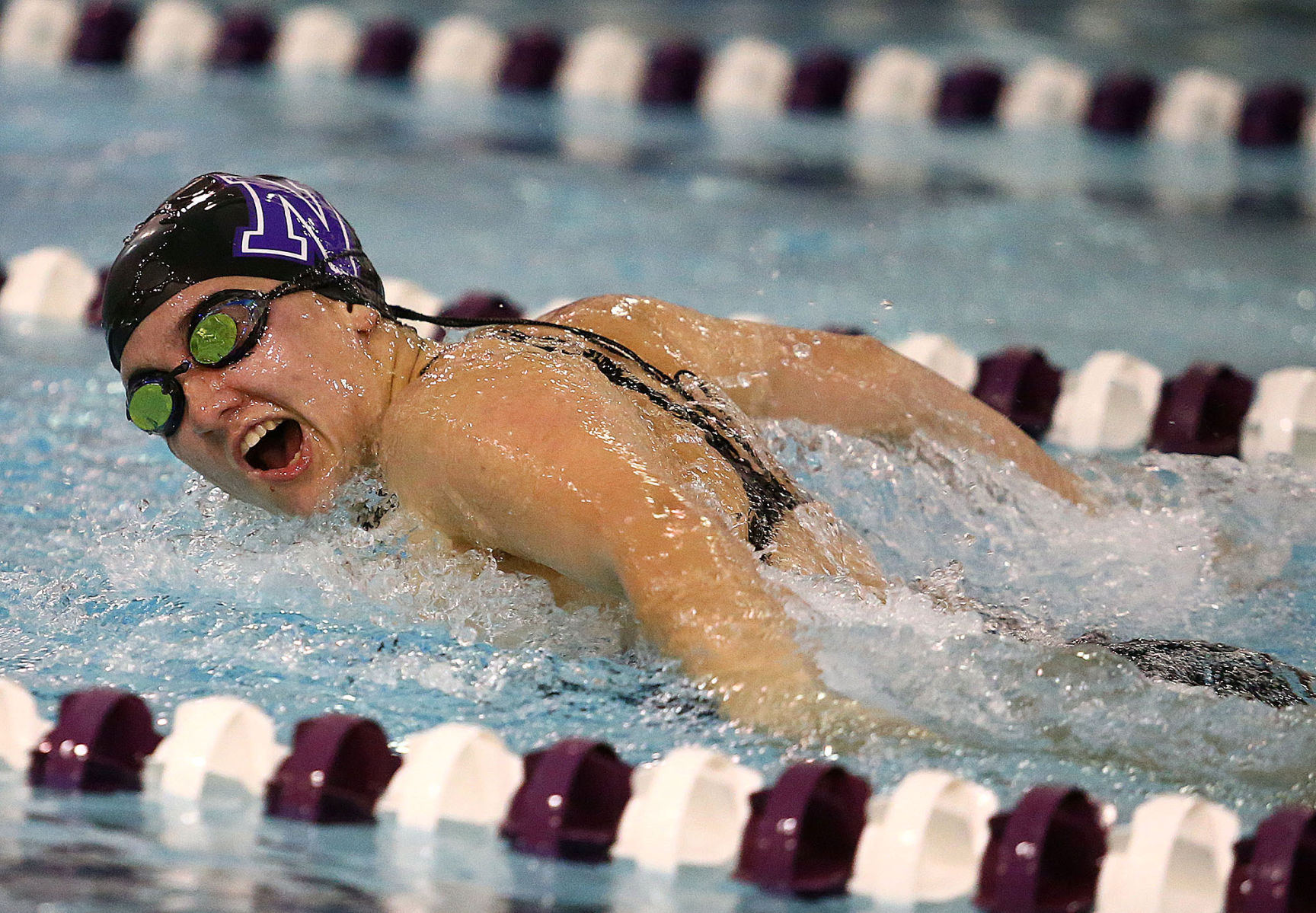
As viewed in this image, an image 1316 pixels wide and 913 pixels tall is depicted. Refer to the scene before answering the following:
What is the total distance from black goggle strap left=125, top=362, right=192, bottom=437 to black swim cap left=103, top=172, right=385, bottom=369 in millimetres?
86

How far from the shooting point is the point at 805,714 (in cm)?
185

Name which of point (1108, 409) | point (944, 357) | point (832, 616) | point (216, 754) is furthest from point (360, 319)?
point (1108, 409)

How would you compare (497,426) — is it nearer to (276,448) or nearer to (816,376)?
(276,448)

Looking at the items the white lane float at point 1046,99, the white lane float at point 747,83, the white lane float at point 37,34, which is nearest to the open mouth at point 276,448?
the white lane float at point 747,83

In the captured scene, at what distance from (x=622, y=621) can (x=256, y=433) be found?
0.52 meters

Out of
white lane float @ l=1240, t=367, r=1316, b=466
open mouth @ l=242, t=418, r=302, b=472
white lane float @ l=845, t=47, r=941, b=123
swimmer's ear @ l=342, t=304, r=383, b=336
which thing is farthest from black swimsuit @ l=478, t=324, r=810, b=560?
white lane float @ l=845, t=47, r=941, b=123

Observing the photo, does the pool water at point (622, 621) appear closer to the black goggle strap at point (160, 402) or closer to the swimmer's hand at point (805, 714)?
the swimmer's hand at point (805, 714)

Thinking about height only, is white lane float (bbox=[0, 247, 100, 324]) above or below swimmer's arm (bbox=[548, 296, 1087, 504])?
above

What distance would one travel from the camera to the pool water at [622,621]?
6.01 ft

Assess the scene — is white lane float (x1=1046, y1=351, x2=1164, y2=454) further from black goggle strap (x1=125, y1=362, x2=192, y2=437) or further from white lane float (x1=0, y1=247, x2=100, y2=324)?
white lane float (x1=0, y1=247, x2=100, y2=324)

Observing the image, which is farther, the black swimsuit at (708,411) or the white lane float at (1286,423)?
the white lane float at (1286,423)

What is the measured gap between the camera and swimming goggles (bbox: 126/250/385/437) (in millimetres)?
2047

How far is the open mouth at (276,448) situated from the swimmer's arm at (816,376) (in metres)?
0.50

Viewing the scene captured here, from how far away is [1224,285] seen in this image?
14.8ft
